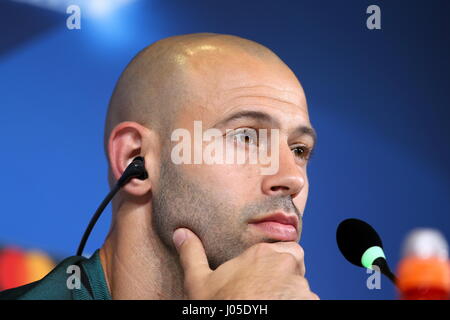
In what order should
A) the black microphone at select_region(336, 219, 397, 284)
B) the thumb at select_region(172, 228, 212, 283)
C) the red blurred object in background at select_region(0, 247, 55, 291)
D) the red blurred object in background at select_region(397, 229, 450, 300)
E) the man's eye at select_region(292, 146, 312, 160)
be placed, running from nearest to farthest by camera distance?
1. the red blurred object in background at select_region(397, 229, 450, 300)
2. the thumb at select_region(172, 228, 212, 283)
3. the black microphone at select_region(336, 219, 397, 284)
4. the man's eye at select_region(292, 146, 312, 160)
5. the red blurred object in background at select_region(0, 247, 55, 291)

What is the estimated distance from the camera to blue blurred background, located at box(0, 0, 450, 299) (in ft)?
7.20

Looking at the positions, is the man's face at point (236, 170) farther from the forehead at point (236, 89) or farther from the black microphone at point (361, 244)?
the black microphone at point (361, 244)

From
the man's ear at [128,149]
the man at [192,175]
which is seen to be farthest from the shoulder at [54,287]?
the man's ear at [128,149]

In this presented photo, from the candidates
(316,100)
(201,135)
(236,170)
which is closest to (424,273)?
(236,170)

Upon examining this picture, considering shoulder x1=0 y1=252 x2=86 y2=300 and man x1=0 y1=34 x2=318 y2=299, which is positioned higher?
man x1=0 y1=34 x2=318 y2=299

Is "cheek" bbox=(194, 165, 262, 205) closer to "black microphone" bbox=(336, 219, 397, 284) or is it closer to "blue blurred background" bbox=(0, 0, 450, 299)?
"black microphone" bbox=(336, 219, 397, 284)

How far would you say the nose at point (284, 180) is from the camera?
159 centimetres

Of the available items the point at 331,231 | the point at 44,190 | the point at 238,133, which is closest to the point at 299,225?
the point at 238,133

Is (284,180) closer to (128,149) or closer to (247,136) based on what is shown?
(247,136)

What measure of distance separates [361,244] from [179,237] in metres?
0.46

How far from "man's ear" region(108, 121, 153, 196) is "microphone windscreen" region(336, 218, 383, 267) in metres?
0.53

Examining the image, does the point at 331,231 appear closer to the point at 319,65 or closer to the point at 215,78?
the point at 319,65

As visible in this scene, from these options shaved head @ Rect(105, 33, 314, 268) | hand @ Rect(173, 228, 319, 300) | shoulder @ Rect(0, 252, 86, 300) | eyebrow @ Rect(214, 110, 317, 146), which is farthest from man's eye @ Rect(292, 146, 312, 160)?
shoulder @ Rect(0, 252, 86, 300)

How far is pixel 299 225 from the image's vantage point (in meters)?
1.66
